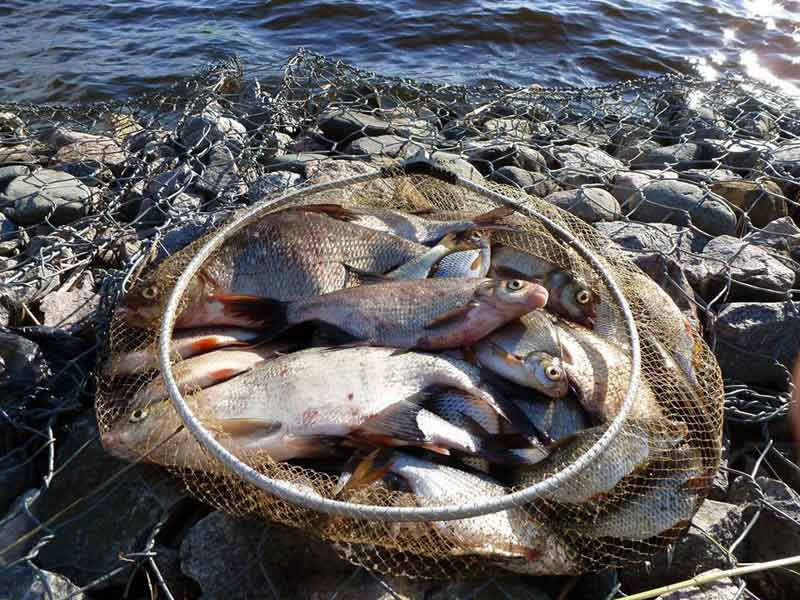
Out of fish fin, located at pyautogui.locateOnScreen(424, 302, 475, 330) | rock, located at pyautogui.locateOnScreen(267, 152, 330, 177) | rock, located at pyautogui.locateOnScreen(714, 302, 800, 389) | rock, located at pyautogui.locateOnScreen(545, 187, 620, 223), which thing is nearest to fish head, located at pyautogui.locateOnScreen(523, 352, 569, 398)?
fish fin, located at pyautogui.locateOnScreen(424, 302, 475, 330)

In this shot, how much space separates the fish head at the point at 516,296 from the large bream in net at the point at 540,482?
0.38 metres

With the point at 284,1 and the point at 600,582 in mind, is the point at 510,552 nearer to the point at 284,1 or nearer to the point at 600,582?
the point at 600,582

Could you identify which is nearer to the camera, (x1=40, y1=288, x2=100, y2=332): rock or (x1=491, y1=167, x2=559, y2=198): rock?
(x1=40, y1=288, x2=100, y2=332): rock

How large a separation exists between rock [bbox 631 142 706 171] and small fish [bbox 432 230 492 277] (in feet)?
10.5

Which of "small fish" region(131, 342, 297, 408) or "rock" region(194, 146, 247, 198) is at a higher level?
"small fish" region(131, 342, 297, 408)

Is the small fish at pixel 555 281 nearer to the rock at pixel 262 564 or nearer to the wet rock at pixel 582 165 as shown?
the wet rock at pixel 582 165

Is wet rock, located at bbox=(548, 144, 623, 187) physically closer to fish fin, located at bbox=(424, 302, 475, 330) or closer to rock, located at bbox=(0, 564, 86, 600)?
fish fin, located at bbox=(424, 302, 475, 330)

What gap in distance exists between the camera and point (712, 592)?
2.54 m

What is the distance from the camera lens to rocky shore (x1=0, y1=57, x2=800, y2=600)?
2.60m

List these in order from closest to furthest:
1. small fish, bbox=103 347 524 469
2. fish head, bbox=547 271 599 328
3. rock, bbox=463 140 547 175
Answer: small fish, bbox=103 347 524 469 < fish head, bbox=547 271 599 328 < rock, bbox=463 140 547 175

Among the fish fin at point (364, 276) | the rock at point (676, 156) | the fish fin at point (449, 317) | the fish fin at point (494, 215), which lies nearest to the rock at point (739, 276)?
the fish fin at point (494, 215)

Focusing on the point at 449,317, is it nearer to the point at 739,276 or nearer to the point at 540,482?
the point at 540,482

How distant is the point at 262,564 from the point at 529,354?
148 cm

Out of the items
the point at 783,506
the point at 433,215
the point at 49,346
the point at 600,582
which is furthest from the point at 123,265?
the point at 783,506
